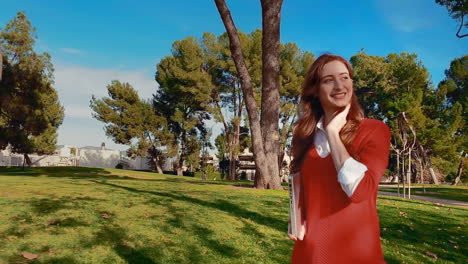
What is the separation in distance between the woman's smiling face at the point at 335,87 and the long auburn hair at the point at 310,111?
46 mm

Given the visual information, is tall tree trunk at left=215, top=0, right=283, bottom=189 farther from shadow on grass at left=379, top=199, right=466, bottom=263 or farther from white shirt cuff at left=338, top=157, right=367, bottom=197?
white shirt cuff at left=338, top=157, right=367, bottom=197

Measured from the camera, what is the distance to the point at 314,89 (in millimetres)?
1870

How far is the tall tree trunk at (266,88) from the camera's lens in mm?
12930

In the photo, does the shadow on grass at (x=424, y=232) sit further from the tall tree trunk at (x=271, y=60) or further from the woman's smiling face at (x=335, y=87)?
the tall tree trunk at (x=271, y=60)

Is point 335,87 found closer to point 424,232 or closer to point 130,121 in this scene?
point 424,232

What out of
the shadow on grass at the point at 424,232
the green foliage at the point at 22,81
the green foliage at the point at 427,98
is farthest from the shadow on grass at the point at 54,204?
the green foliage at the point at 427,98

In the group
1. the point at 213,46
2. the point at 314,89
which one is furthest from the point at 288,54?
the point at 314,89

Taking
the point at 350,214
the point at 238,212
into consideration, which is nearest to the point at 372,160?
the point at 350,214

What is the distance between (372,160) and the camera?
1.52 m

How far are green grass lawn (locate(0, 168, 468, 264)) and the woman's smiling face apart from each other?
12.0 ft

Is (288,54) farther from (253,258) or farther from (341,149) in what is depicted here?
(341,149)

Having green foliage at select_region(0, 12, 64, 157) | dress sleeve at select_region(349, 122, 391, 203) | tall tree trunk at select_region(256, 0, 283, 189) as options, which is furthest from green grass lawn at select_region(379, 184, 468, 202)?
green foliage at select_region(0, 12, 64, 157)

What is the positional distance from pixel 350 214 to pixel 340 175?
0.78ft

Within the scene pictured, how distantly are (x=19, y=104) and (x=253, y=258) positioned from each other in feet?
76.5
